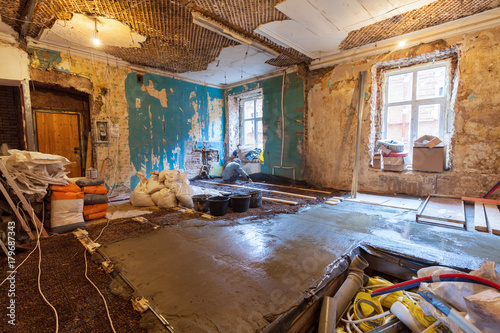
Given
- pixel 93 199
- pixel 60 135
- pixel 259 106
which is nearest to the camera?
pixel 93 199

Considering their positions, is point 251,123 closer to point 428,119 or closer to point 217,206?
point 428,119

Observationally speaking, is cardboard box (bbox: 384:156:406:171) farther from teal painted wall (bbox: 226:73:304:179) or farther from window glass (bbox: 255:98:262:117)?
Result: window glass (bbox: 255:98:262:117)

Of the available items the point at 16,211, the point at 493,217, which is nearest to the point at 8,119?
the point at 16,211

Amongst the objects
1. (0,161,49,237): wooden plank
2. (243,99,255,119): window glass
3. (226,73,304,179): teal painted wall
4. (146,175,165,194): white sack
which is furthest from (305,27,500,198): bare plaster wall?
(0,161,49,237): wooden plank

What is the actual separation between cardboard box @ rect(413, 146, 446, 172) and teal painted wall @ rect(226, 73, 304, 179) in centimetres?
219

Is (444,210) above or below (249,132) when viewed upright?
below

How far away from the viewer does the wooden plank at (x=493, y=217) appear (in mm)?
2196

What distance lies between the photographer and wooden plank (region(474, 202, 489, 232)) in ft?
7.34

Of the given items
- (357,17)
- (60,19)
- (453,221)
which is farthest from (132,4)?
(453,221)

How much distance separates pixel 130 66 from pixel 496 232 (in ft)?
21.0

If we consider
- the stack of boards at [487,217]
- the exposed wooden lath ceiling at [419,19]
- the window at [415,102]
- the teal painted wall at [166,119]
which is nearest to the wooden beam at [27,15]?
the teal painted wall at [166,119]

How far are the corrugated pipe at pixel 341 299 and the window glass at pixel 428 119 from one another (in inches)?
127

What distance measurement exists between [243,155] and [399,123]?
12.9 feet

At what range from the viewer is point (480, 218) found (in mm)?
2498
